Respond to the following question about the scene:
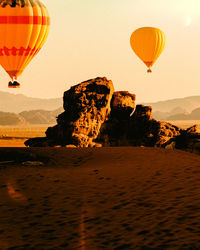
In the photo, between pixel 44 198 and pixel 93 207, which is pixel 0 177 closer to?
pixel 44 198

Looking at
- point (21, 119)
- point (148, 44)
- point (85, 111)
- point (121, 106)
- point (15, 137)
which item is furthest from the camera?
point (21, 119)

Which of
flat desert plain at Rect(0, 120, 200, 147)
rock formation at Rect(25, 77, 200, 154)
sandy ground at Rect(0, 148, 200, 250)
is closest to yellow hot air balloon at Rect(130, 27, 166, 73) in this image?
rock formation at Rect(25, 77, 200, 154)

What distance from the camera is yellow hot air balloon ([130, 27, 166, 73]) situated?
37969mm

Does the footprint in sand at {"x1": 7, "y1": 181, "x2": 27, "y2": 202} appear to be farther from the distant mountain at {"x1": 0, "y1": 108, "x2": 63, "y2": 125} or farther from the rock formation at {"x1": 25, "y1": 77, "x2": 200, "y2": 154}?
the distant mountain at {"x1": 0, "y1": 108, "x2": 63, "y2": 125}

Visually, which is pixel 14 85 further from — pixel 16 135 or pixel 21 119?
pixel 21 119

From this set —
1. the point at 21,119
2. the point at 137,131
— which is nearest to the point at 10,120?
the point at 21,119

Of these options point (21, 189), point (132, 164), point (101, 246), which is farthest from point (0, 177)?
point (101, 246)

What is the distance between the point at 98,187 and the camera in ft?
37.0

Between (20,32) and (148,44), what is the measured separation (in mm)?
13973

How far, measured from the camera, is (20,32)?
26.7m

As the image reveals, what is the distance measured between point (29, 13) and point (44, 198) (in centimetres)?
1808

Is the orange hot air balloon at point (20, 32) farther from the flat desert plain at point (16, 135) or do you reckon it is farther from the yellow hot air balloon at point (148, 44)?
the yellow hot air balloon at point (148, 44)

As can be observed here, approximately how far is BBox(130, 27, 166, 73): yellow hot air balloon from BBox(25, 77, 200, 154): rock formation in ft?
29.5

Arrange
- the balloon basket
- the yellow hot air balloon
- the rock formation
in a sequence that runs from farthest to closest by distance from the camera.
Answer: the yellow hot air balloon
the rock formation
the balloon basket
